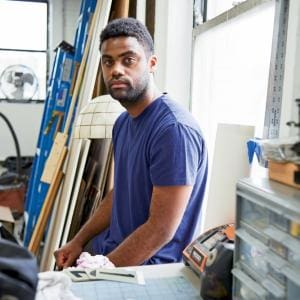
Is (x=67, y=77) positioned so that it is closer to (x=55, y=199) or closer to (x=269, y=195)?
(x=55, y=199)

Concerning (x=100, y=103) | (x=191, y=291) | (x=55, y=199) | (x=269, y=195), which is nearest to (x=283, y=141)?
(x=269, y=195)

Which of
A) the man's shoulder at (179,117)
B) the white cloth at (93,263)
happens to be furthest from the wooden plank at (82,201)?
the white cloth at (93,263)

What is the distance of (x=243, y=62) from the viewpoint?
1527mm

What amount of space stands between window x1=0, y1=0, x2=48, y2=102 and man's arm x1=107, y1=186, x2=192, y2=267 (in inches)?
136

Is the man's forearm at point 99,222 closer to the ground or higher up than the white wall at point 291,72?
closer to the ground

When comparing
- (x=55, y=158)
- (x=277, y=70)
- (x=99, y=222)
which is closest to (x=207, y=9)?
(x=277, y=70)

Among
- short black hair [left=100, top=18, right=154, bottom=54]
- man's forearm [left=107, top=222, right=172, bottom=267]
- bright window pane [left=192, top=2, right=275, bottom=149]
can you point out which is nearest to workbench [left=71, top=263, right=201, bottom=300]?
man's forearm [left=107, top=222, right=172, bottom=267]

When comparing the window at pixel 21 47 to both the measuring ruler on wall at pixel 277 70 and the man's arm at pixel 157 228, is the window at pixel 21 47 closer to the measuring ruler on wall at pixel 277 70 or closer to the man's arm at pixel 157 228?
the man's arm at pixel 157 228

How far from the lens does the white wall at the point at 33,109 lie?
4266mm

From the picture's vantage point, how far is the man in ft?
4.13

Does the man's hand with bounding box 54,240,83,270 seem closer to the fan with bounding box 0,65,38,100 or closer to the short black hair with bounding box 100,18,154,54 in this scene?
the short black hair with bounding box 100,18,154,54

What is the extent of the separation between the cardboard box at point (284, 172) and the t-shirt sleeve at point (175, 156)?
0.49 m

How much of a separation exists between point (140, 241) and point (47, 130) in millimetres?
1921

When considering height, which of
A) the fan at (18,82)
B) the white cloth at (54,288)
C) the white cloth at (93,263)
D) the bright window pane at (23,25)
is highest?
the bright window pane at (23,25)
